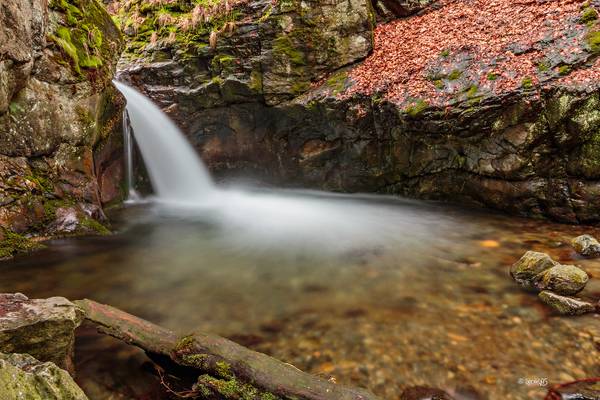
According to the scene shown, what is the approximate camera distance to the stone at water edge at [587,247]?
205 inches

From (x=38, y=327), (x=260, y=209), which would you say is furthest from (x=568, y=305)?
(x=260, y=209)

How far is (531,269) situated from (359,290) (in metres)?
2.29

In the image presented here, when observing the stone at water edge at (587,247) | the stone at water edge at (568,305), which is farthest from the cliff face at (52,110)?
the stone at water edge at (587,247)

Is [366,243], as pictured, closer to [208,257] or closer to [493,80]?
[208,257]

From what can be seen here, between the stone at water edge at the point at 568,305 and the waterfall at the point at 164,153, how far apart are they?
949cm

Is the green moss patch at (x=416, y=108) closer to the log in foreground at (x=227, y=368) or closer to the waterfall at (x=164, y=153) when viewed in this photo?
the waterfall at (x=164, y=153)

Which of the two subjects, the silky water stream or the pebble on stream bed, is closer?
the silky water stream

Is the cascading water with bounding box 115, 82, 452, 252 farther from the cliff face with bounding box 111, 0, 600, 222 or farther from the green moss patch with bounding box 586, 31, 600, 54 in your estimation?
the green moss patch with bounding box 586, 31, 600, 54

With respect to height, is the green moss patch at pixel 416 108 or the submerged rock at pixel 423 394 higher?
the green moss patch at pixel 416 108

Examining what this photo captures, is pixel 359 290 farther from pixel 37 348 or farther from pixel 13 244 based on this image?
pixel 13 244

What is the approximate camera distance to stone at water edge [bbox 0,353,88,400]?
5.30ft

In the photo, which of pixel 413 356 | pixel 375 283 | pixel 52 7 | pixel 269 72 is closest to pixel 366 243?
pixel 375 283

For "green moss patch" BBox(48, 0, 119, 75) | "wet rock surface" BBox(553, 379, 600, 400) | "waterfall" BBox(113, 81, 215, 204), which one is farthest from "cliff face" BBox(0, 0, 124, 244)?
"wet rock surface" BBox(553, 379, 600, 400)

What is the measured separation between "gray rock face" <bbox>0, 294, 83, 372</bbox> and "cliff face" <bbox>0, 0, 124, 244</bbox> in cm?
403
